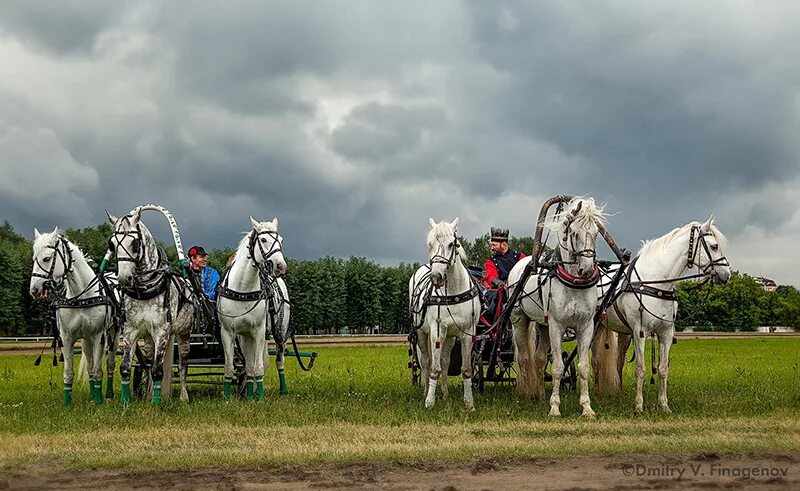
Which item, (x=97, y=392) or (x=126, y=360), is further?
(x=97, y=392)

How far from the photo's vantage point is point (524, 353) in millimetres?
14023

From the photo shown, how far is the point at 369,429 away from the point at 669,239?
5.87 meters

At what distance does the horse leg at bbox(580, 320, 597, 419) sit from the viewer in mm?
11523

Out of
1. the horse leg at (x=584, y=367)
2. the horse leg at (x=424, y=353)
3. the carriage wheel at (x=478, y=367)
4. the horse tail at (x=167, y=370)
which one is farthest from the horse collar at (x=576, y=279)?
the horse tail at (x=167, y=370)

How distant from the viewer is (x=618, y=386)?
574 inches

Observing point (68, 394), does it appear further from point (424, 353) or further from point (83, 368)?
point (424, 353)

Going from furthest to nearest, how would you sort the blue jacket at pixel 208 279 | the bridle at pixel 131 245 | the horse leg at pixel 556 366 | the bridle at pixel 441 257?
the blue jacket at pixel 208 279 < the bridle at pixel 131 245 < the bridle at pixel 441 257 < the horse leg at pixel 556 366

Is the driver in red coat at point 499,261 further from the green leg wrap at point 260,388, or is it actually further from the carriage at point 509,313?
the green leg wrap at point 260,388

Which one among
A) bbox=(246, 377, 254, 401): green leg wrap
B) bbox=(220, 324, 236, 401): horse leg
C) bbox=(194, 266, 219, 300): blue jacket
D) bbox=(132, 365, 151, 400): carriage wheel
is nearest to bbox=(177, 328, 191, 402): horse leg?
bbox=(220, 324, 236, 401): horse leg

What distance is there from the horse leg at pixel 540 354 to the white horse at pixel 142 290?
6.36m

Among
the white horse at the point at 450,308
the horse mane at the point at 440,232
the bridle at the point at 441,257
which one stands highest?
the horse mane at the point at 440,232

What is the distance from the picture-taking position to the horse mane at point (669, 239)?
12.0m

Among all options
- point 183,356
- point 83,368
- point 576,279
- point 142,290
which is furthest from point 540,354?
point 83,368

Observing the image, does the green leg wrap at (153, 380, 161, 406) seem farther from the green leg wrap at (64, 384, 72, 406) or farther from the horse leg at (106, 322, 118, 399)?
the green leg wrap at (64, 384, 72, 406)
